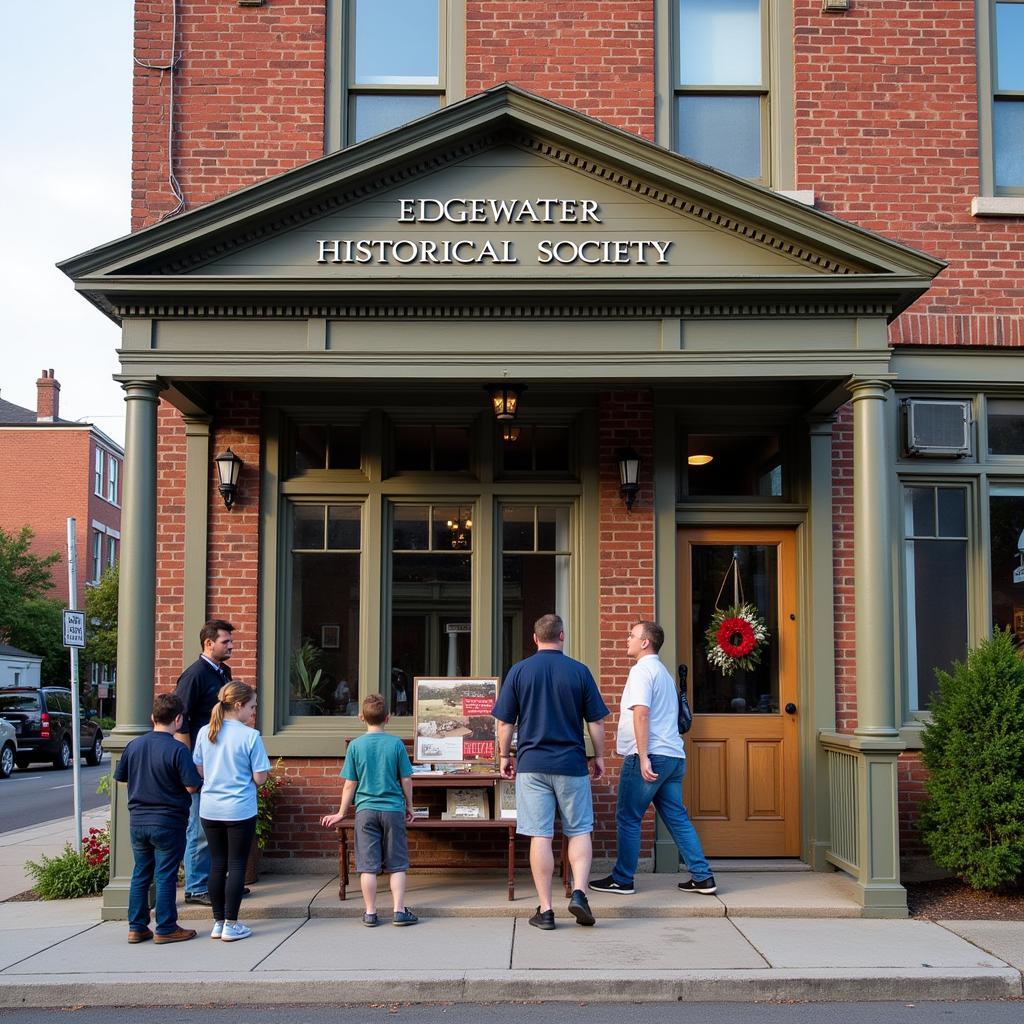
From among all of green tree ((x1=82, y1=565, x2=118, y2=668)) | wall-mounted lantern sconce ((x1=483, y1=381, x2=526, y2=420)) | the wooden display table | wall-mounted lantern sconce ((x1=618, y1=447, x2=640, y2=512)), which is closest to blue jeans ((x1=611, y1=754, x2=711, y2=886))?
the wooden display table

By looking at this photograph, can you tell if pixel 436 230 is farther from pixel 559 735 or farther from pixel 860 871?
pixel 860 871

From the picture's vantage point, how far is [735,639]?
9.32m

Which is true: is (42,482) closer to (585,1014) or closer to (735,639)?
(735,639)

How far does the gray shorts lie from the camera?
7.36 metres

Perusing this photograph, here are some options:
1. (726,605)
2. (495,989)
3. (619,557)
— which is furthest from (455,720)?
(495,989)

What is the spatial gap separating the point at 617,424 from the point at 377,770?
3460 millimetres

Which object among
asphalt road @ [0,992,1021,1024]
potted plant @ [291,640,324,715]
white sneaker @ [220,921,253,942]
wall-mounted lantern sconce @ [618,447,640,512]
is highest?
wall-mounted lantern sconce @ [618,447,640,512]

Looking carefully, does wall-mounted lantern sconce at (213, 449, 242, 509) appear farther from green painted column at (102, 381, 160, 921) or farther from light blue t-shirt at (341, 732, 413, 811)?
light blue t-shirt at (341, 732, 413, 811)

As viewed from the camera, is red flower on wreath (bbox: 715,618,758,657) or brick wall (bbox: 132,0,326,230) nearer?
red flower on wreath (bbox: 715,618,758,657)

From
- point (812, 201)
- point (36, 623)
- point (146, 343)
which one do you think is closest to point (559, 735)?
point (146, 343)

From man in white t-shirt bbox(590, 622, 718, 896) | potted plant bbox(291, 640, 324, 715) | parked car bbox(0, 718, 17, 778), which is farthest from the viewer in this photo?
parked car bbox(0, 718, 17, 778)

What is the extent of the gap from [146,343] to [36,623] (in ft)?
112

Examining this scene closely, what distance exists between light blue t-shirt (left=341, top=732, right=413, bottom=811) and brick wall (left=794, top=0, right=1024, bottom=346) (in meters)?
5.04

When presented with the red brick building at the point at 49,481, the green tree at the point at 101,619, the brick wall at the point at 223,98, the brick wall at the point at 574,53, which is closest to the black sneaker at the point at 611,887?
the brick wall at the point at 574,53
